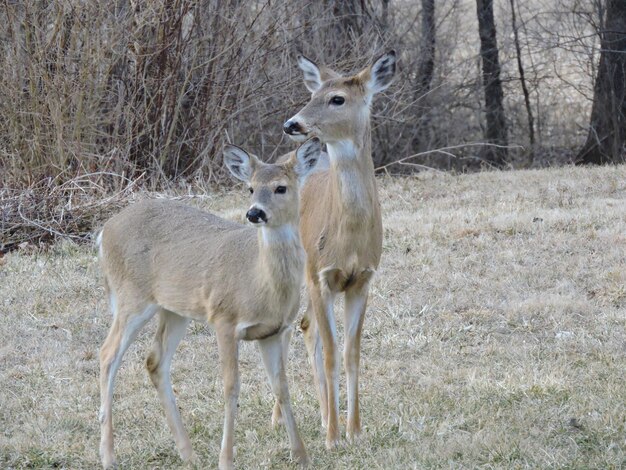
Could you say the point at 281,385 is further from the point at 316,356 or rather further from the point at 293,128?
the point at 293,128

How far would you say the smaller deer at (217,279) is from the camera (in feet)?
18.6

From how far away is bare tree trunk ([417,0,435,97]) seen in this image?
17.9m

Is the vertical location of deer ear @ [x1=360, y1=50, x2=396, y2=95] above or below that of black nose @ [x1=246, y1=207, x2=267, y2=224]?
above

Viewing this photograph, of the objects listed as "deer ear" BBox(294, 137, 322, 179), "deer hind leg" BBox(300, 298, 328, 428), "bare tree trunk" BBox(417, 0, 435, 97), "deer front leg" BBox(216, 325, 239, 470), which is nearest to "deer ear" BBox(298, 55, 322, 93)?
"deer ear" BBox(294, 137, 322, 179)

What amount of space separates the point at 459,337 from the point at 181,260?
2675 millimetres

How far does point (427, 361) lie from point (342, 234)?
1627mm

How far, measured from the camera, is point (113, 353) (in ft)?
20.1

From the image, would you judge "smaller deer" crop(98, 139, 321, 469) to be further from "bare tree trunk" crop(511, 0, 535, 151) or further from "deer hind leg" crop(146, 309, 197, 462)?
"bare tree trunk" crop(511, 0, 535, 151)

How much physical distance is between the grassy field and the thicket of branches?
2202 millimetres

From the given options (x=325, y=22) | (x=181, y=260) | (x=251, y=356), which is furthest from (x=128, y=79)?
(x=181, y=260)

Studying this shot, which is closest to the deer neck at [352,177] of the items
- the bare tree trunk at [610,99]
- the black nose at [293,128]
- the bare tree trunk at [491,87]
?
the black nose at [293,128]

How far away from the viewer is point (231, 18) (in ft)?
45.6

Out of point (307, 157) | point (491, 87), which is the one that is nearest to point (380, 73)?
point (307, 157)

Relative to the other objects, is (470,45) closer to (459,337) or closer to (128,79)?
(128,79)
